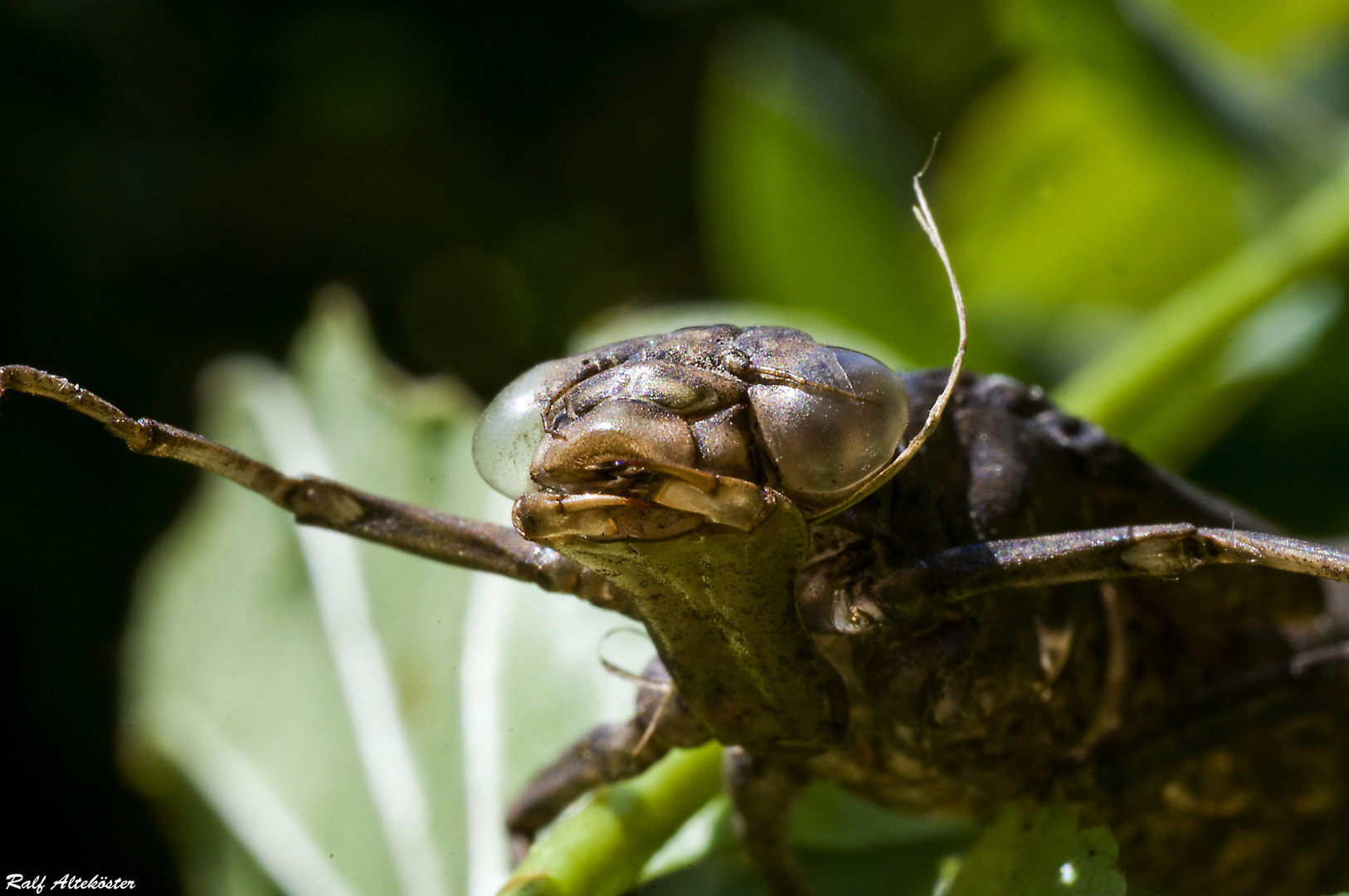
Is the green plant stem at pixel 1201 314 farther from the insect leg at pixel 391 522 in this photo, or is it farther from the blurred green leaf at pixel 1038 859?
the insect leg at pixel 391 522

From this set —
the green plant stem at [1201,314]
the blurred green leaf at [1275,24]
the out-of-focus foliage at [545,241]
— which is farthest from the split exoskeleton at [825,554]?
the blurred green leaf at [1275,24]

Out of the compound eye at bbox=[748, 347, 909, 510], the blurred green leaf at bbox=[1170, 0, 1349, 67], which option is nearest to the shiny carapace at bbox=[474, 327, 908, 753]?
the compound eye at bbox=[748, 347, 909, 510]

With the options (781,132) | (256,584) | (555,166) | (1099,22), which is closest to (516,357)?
(555,166)

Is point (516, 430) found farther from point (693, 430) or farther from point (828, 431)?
point (828, 431)

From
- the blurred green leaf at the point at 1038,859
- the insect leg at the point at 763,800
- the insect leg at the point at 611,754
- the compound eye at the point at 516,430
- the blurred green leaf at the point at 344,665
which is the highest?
the blurred green leaf at the point at 344,665

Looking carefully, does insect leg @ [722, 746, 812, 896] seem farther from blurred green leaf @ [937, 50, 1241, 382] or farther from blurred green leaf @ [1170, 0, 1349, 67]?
blurred green leaf @ [1170, 0, 1349, 67]

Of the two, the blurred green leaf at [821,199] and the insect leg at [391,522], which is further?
the blurred green leaf at [821,199]
